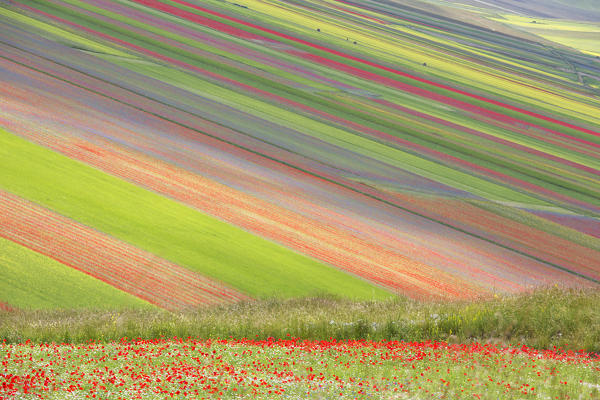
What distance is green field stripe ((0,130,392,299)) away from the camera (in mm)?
24469

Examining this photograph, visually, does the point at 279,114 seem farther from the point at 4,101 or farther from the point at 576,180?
the point at 576,180

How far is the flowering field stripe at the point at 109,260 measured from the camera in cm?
2189

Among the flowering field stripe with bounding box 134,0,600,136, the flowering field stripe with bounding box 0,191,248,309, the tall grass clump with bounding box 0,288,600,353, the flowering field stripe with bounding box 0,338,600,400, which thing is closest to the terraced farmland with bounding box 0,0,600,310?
the flowering field stripe with bounding box 0,191,248,309

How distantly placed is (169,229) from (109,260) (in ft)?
12.8

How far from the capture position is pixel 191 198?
3027cm

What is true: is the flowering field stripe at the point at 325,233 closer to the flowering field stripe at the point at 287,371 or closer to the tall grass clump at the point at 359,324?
the tall grass clump at the point at 359,324

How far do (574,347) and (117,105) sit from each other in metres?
29.6

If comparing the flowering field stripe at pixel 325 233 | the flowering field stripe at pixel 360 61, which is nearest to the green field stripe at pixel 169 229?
the flowering field stripe at pixel 325 233

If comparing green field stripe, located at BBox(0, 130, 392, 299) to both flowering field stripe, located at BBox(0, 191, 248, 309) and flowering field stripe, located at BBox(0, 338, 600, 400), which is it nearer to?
flowering field stripe, located at BBox(0, 191, 248, 309)

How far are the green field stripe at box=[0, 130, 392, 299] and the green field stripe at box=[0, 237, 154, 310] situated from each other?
134 inches

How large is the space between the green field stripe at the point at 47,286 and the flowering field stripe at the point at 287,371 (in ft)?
13.8

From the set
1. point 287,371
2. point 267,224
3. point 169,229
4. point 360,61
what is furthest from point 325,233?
point 360,61

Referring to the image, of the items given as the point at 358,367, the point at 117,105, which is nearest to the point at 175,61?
the point at 117,105

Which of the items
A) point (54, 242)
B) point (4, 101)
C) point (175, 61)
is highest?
point (175, 61)
